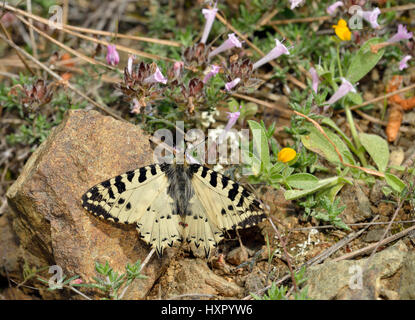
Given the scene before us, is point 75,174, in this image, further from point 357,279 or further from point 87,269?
point 357,279

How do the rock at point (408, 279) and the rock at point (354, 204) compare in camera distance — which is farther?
the rock at point (354, 204)

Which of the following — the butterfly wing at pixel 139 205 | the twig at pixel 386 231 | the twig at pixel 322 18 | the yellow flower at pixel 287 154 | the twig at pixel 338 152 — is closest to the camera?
the twig at pixel 386 231

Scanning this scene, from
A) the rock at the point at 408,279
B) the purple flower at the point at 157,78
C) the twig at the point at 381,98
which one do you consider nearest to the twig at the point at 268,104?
the twig at the point at 381,98

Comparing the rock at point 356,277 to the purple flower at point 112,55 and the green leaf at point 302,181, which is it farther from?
the purple flower at point 112,55

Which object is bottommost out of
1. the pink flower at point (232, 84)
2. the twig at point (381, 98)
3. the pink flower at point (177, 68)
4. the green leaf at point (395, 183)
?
the green leaf at point (395, 183)

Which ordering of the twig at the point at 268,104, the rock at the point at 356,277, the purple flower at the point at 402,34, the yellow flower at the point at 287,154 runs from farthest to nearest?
the twig at the point at 268,104
the purple flower at the point at 402,34
the yellow flower at the point at 287,154
the rock at the point at 356,277

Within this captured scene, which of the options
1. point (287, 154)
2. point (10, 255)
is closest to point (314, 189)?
point (287, 154)

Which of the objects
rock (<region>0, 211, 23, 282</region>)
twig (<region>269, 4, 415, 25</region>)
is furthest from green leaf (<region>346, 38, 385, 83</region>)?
rock (<region>0, 211, 23, 282</region>)

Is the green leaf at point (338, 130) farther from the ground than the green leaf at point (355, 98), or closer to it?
closer to it
